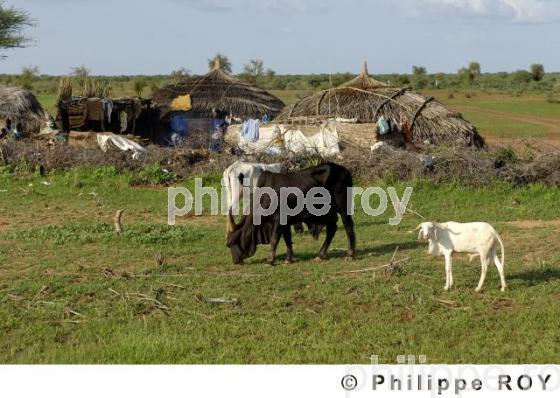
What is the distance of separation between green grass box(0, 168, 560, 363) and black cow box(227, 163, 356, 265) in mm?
245

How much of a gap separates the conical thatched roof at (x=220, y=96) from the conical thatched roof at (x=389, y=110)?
2685mm

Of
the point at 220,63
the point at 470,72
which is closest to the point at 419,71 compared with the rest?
the point at 470,72

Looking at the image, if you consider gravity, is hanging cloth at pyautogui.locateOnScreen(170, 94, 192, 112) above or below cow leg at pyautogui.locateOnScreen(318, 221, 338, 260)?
above

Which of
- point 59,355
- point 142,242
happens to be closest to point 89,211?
Result: point 142,242

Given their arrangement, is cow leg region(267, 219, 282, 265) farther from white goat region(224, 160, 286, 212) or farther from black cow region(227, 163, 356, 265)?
white goat region(224, 160, 286, 212)

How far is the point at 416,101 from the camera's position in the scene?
20.6 meters

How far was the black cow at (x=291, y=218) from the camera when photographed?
1002cm

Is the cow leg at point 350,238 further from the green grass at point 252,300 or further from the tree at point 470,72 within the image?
the tree at point 470,72

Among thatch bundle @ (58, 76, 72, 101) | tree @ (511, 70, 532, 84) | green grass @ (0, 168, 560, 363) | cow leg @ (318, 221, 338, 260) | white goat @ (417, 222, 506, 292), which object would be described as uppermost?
tree @ (511, 70, 532, 84)

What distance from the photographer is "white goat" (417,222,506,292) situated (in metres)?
8.12

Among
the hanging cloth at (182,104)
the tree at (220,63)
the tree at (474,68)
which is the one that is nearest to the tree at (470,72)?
the tree at (474,68)

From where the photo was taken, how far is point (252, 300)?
7984 millimetres

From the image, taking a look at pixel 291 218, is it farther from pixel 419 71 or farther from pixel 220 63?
pixel 419 71

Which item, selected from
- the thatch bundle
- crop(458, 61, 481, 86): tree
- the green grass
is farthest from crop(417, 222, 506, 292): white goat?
crop(458, 61, 481, 86): tree
